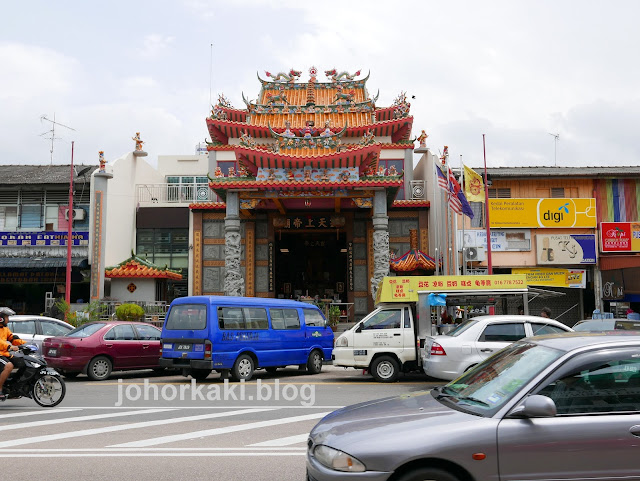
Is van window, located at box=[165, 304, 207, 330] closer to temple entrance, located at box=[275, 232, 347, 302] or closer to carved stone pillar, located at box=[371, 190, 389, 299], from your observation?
carved stone pillar, located at box=[371, 190, 389, 299]

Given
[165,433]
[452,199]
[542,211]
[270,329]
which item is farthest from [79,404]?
[542,211]

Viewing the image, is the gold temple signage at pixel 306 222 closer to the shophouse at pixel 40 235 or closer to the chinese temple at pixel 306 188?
the chinese temple at pixel 306 188

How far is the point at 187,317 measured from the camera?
13508 mm

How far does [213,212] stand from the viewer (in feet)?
99.7

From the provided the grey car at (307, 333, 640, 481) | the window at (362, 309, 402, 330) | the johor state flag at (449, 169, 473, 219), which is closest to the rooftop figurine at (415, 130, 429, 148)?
the johor state flag at (449, 169, 473, 219)

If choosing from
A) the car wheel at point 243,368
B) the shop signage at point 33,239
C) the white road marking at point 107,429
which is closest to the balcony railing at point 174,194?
the shop signage at point 33,239

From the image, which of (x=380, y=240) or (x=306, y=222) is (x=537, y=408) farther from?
(x=306, y=222)

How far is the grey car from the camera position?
4059mm

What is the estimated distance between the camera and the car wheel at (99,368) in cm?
1416

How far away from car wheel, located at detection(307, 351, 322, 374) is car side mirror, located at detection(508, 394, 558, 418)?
11554 millimetres

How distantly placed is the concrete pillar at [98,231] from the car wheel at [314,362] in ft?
52.4

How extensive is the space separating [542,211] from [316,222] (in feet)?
35.1

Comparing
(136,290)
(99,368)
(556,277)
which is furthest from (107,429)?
(556,277)

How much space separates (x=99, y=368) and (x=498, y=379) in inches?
463
